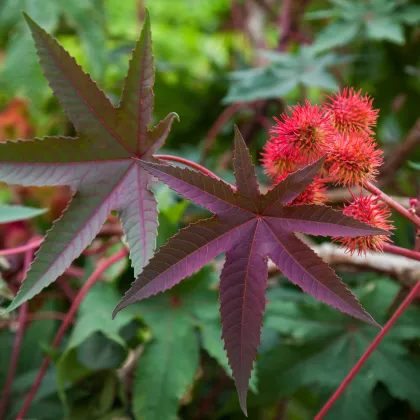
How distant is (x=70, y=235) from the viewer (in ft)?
1.88

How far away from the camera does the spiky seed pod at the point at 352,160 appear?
1.80 feet

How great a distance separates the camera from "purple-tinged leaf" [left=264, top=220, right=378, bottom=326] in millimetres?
494

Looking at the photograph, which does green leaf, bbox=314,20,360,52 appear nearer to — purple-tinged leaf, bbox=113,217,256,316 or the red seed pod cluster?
the red seed pod cluster

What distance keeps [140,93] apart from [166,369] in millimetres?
466

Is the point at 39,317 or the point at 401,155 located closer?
the point at 39,317

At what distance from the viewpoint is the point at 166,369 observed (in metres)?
0.84

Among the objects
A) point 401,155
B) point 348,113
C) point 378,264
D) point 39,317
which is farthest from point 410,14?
point 39,317

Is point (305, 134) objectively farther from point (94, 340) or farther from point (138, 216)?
point (94, 340)

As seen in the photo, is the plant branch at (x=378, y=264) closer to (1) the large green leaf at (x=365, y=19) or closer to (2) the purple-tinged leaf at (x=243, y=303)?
(2) the purple-tinged leaf at (x=243, y=303)

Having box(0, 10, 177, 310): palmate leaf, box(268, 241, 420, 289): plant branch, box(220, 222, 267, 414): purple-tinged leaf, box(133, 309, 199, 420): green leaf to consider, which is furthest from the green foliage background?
box(220, 222, 267, 414): purple-tinged leaf

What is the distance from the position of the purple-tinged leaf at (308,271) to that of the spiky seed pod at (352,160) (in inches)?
3.6

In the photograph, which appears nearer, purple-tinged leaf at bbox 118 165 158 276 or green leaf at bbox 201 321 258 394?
purple-tinged leaf at bbox 118 165 158 276

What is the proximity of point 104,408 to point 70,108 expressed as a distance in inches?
23.7

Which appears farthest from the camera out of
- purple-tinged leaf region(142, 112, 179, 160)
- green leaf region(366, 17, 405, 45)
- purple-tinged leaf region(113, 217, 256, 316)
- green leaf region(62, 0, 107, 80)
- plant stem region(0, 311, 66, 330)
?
green leaf region(62, 0, 107, 80)
